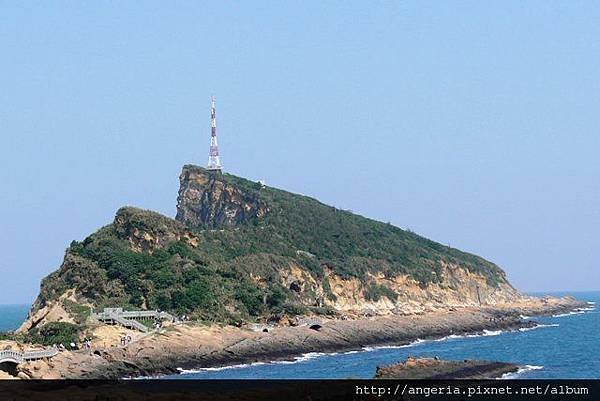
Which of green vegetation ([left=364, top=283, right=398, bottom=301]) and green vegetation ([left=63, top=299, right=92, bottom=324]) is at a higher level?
green vegetation ([left=364, top=283, right=398, bottom=301])

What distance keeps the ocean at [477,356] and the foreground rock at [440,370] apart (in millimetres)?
1789

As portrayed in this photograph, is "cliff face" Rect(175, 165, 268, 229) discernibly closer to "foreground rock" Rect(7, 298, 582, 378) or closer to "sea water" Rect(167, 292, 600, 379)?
"foreground rock" Rect(7, 298, 582, 378)

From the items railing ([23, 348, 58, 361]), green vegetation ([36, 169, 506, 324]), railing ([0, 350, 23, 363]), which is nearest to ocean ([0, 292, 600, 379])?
railing ([23, 348, 58, 361])

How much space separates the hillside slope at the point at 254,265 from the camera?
102 m

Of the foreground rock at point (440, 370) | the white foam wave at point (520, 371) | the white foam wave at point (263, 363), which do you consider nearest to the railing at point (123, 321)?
the white foam wave at point (263, 363)

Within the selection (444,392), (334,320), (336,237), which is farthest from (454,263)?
(444,392)

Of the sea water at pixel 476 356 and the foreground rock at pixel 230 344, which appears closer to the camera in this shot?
the sea water at pixel 476 356

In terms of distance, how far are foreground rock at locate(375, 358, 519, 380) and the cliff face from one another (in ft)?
245

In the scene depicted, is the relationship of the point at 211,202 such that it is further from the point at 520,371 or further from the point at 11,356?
the point at 520,371

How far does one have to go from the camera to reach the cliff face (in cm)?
14488

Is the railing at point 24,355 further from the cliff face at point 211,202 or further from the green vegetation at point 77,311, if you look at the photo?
the cliff face at point 211,202

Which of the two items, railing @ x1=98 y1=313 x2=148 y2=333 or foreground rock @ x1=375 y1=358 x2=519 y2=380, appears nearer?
foreground rock @ x1=375 y1=358 x2=519 y2=380

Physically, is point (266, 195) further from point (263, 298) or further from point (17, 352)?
point (17, 352)

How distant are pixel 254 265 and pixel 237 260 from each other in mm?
1947
